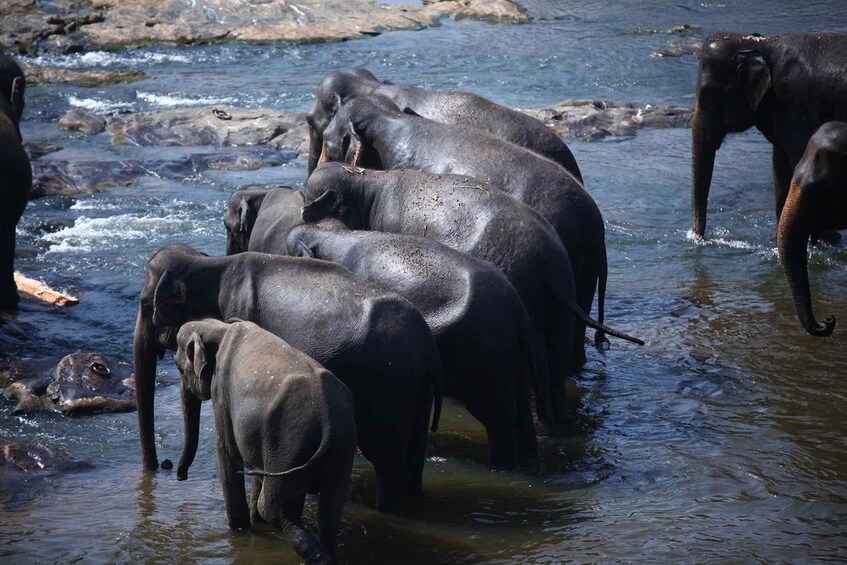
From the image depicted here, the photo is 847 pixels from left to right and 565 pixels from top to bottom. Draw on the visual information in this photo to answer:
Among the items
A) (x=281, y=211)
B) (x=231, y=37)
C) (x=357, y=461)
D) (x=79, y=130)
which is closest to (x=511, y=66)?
(x=231, y=37)

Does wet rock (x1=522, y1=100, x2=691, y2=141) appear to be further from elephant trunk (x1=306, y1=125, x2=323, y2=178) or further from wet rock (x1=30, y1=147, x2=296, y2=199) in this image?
elephant trunk (x1=306, y1=125, x2=323, y2=178)

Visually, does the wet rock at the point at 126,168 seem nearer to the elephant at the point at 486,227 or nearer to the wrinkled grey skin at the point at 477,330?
the elephant at the point at 486,227

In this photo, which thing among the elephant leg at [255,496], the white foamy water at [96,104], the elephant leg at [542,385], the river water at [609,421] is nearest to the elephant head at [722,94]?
the river water at [609,421]

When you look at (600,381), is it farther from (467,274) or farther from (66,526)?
(66,526)

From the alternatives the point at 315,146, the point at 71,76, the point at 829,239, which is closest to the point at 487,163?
the point at 315,146

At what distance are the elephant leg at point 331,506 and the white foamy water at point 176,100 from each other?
12.5 m

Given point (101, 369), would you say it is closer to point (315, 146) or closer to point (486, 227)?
point (486, 227)

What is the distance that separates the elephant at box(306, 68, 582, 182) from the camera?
910 cm

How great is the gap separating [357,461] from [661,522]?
66.5 inches

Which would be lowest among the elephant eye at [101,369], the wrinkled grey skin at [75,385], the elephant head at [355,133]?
the wrinkled grey skin at [75,385]

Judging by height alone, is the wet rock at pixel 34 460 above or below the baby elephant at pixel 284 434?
below

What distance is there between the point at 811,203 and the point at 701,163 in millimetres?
2975

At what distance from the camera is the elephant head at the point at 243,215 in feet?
26.6

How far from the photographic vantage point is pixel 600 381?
25.9 ft
